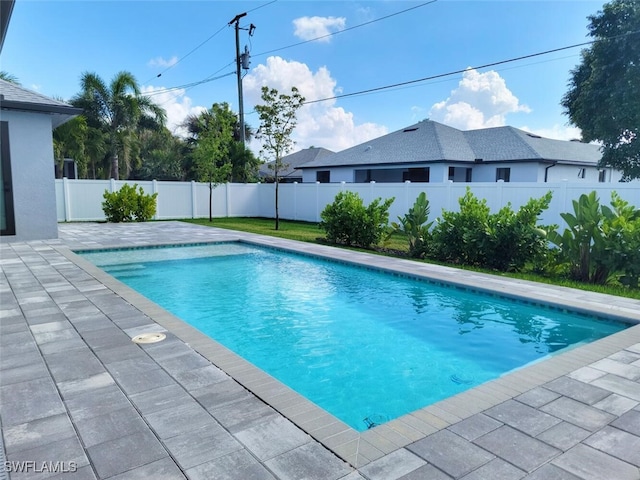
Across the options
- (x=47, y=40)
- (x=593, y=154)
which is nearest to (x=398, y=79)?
(x=47, y=40)

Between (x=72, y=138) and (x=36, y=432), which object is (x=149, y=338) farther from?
(x=72, y=138)

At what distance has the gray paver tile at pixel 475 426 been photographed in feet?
8.89

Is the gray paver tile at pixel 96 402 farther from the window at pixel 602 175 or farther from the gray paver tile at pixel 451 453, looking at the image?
the window at pixel 602 175

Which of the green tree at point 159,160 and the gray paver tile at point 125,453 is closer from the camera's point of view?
the gray paver tile at point 125,453

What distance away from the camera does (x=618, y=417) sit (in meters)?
2.96

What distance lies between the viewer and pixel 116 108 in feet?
76.7

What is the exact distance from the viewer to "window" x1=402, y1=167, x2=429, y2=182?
889 inches

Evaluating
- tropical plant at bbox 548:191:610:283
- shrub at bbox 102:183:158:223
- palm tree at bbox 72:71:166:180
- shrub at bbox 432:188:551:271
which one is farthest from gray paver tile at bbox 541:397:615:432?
palm tree at bbox 72:71:166:180

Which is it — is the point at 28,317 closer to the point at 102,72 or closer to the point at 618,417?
the point at 618,417

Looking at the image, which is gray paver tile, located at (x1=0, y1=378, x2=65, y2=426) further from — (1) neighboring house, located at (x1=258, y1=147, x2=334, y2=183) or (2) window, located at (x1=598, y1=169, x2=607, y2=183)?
(1) neighboring house, located at (x1=258, y1=147, x2=334, y2=183)

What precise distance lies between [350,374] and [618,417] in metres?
2.39

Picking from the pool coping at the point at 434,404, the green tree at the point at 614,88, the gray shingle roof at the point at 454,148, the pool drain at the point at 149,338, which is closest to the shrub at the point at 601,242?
the pool coping at the point at 434,404
